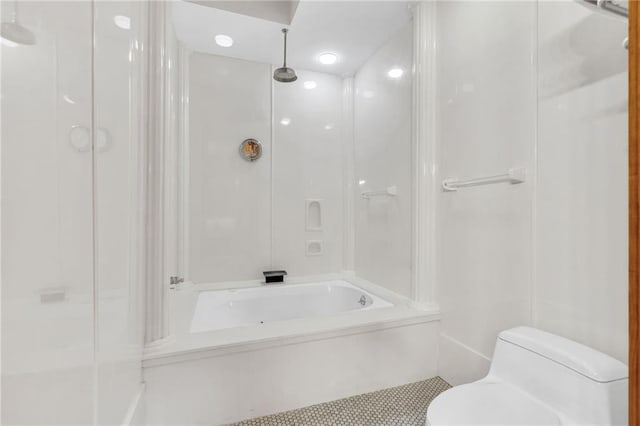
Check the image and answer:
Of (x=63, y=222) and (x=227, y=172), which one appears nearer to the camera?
(x=63, y=222)

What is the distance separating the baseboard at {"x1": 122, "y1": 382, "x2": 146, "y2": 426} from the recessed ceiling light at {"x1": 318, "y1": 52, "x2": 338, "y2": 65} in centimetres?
253

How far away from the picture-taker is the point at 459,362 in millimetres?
1673

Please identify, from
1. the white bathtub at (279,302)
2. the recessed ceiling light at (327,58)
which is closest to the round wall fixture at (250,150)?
the recessed ceiling light at (327,58)

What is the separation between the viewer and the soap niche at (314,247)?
9.37 feet

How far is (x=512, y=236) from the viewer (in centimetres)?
140

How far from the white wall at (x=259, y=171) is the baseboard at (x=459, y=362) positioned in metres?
1.33

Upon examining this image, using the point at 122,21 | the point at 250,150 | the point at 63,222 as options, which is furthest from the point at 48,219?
the point at 250,150

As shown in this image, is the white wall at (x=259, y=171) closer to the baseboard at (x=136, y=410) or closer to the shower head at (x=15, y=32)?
the baseboard at (x=136, y=410)

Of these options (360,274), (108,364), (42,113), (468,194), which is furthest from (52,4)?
(360,274)

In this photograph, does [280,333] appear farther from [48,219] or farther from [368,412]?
[48,219]

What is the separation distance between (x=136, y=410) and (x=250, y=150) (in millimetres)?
1971

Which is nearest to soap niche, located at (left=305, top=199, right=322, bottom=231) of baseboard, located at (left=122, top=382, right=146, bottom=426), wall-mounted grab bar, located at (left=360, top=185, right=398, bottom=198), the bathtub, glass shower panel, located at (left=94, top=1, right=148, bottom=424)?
wall-mounted grab bar, located at (left=360, top=185, right=398, bottom=198)

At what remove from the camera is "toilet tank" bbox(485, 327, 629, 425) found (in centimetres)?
92

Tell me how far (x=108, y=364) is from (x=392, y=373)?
4.60ft
